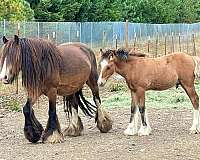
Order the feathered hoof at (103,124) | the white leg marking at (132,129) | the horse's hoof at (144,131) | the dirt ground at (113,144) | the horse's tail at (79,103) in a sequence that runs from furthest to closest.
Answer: the horse's tail at (79,103), the feathered hoof at (103,124), the white leg marking at (132,129), the horse's hoof at (144,131), the dirt ground at (113,144)

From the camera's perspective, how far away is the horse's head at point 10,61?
29.8 ft

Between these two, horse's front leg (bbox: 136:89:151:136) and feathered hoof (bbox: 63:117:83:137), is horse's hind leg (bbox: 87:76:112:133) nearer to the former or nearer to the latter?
feathered hoof (bbox: 63:117:83:137)

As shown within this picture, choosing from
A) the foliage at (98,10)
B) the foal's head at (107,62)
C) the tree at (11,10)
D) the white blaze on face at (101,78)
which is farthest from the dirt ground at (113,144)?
the foliage at (98,10)

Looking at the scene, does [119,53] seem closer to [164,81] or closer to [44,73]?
[164,81]

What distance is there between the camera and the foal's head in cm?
1029

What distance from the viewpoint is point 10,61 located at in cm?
917

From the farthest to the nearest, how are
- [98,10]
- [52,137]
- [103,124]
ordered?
[98,10] → [103,124] → [52,137]

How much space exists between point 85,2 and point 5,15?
50.4ft

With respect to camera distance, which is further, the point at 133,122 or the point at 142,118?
the point at 133,122

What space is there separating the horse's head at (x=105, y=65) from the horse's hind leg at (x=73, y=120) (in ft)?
3.02

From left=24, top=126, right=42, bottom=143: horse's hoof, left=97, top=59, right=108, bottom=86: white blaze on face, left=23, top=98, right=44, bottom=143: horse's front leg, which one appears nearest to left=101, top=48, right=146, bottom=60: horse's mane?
left=97, top=59, right=108, bottom=86: white blaze on face

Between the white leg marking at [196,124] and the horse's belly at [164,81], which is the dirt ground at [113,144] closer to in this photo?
the white leg marking at [196,124]

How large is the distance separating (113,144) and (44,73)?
171cm

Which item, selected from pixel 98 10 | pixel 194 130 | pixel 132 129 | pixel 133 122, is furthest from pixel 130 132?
pixel 98 10
